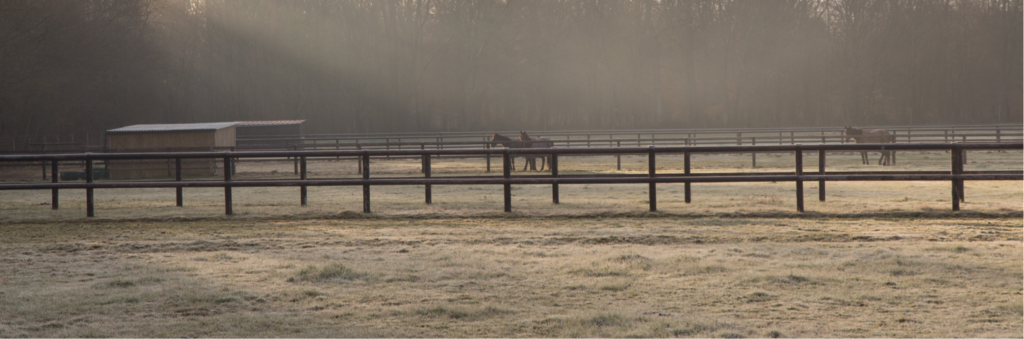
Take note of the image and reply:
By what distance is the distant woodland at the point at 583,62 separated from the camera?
5766cm

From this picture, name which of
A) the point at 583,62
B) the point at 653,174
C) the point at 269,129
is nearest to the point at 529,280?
the point at 653,174

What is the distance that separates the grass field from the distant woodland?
157 ft

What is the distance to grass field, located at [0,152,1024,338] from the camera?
4641 millimetres

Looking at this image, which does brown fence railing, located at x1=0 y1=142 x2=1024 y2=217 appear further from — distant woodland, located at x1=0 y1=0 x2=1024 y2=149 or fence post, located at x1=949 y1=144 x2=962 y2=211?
distant woodland, located at x1=0 y1=0 x2=1024 y2=149

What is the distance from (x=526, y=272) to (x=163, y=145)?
23.5 meters

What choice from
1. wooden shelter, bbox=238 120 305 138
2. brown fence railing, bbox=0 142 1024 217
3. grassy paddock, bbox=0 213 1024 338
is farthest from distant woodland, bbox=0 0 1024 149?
grassy paddock, bbox=0 213 1024 338

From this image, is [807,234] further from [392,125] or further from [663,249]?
[392,125]

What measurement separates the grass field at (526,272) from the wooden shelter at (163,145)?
14899mm

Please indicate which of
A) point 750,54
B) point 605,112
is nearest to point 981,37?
point 750,54

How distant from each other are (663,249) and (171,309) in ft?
14.4

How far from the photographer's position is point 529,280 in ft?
19.4

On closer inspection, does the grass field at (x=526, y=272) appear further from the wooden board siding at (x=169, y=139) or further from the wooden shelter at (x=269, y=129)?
the wooden shelter at (x=269, y=129)

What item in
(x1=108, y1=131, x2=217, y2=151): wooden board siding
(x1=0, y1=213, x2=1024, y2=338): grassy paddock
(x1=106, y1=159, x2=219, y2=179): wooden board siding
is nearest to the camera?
(x1=0, y1=213, x2=1024, y2=338): grassy paddock

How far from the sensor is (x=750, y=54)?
59.1 m
